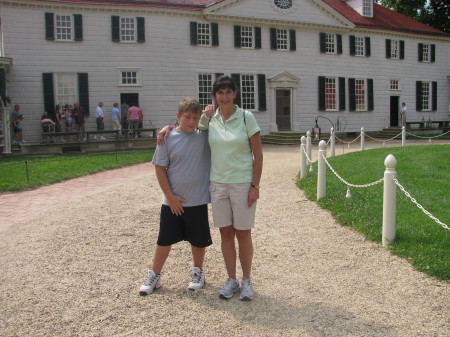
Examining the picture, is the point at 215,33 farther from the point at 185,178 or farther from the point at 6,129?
the point at 185,178

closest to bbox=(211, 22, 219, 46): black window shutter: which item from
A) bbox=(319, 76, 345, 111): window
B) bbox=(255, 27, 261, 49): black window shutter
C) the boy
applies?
bbox=(255, 27, 261, 49): black window shutter

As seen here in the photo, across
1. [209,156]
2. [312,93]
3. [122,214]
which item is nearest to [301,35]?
[312,93]

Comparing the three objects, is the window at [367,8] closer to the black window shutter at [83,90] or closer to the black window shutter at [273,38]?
the black window shutter at [273,38]

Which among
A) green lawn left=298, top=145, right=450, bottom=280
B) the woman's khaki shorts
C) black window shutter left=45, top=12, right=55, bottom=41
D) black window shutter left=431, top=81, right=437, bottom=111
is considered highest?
black window shutter left=45, top=12, right=55, bottom=41

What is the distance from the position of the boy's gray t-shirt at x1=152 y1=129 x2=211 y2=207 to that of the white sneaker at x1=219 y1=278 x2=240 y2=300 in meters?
0.77

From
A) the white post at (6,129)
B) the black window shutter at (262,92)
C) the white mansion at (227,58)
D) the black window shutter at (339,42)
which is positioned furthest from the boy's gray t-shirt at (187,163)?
the black window shutter at (339,42)

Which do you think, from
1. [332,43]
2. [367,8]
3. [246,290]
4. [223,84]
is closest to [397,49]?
[367,8]

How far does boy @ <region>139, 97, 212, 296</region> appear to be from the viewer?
13.9ft

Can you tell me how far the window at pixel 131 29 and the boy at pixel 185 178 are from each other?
1911 centimetres

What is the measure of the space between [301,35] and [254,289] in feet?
78.3

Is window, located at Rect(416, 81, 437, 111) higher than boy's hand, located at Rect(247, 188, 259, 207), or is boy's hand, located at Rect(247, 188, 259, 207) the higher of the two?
window, located at Rect(416, 81, 437, 111)

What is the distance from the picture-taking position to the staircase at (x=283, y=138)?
78.5 feet

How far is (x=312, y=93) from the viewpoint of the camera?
88.5ft

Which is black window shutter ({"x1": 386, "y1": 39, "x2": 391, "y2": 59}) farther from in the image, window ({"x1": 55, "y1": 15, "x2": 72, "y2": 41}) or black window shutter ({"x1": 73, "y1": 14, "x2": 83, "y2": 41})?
window ({"x1": 55, "y1": 15, "x2": 72, "y2": 41})
